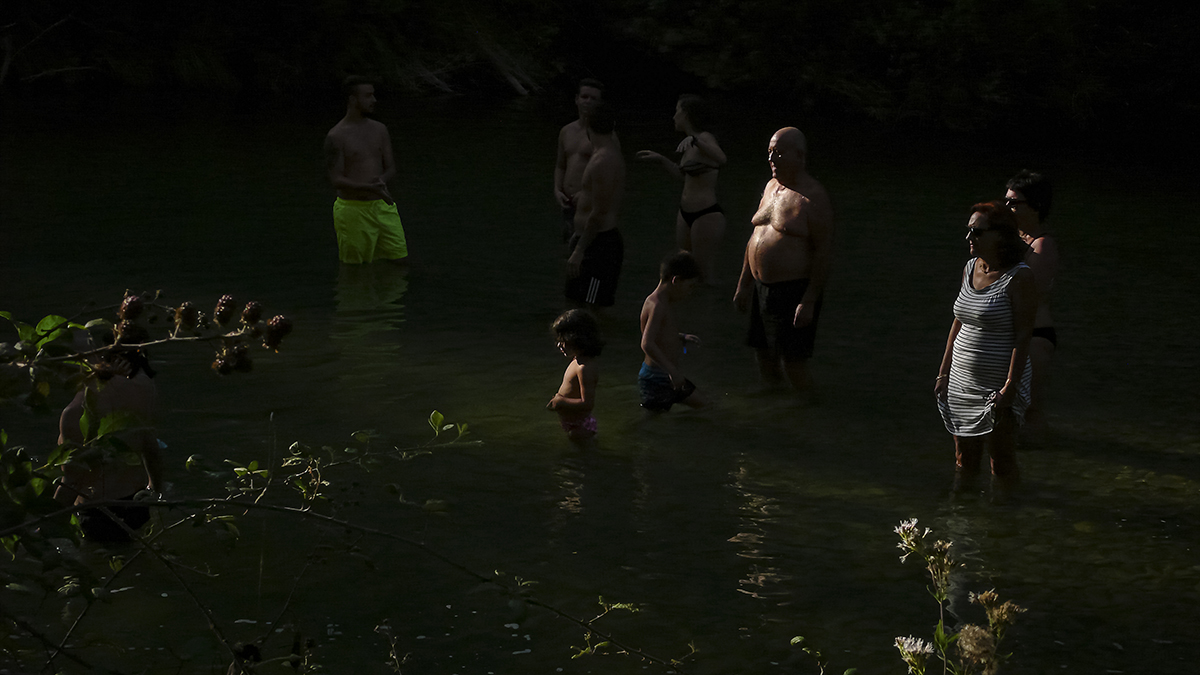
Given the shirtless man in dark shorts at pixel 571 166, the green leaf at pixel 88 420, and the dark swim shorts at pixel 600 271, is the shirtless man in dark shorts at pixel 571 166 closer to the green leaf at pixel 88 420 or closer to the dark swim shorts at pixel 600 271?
the dark swim shorts at pixel 600 271

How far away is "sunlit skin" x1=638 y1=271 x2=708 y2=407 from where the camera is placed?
7879 mm

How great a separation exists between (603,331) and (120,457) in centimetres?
753

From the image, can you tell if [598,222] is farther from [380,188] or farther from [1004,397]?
[1004,397]

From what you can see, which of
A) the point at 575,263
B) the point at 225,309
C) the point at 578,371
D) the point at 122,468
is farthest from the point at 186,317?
the point at 575,263

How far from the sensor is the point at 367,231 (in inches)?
488

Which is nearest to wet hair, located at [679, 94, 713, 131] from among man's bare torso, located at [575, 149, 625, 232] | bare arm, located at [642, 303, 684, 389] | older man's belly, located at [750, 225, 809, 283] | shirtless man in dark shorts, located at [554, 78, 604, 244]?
shirtless man in dark shorts, located at [554, 78, 604, 244]

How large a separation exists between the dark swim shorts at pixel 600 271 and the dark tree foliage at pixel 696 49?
57.8 feet

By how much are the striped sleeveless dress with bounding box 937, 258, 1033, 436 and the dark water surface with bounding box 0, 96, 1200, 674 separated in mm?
519

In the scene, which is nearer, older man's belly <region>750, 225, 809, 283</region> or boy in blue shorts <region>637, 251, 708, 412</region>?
boy in blue shorts <region>637, 251, 708, 412</region>

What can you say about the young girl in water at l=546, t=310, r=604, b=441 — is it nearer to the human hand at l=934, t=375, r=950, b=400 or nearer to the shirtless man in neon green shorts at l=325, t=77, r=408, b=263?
the human hand at l=934, t=375, r=950, b=400

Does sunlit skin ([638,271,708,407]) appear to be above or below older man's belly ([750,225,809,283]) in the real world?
below

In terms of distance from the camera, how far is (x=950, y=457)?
7707mm

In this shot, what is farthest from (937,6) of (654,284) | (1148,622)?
(1148,622)

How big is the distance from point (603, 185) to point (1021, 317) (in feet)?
14.5
